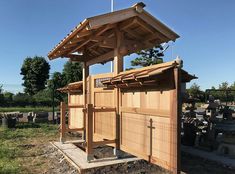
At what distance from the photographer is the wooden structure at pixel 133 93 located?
4.76m

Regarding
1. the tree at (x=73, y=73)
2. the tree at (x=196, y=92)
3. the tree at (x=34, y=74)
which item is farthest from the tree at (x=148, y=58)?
the tree at (x=34, y=74)

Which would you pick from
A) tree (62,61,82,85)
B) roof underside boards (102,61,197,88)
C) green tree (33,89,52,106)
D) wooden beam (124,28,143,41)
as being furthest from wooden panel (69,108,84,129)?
tree (62,61,82,85)

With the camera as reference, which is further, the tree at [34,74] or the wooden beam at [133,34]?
the tree at [34,74]

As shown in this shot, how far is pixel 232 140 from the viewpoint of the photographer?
8.13 meters

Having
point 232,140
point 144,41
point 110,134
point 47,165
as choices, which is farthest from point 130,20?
point 232,140

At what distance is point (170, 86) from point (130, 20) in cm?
242

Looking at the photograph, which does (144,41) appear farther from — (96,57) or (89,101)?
(89,101)

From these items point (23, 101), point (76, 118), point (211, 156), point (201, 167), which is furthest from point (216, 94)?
point (201, 167)

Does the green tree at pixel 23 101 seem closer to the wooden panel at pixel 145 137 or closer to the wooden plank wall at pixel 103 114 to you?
the wooden plank wall at pixel 103 114

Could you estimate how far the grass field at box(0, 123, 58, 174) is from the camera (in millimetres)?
6559

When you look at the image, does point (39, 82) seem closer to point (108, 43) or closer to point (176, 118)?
point (108, 43)

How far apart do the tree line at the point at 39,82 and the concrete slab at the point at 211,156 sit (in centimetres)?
1563

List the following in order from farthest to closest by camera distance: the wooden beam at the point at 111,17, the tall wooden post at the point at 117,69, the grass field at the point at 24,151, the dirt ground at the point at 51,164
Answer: the tall wooden post at the point at 117,69, the grass field at the point at 24,151, the dirt ground at the point at 51,164, the wooden beam at the point at 111,17

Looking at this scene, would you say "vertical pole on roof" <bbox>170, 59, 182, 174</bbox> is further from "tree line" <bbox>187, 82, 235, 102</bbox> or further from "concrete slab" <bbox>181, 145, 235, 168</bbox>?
"tree line" <bbox>187, 82, 235, 102</bbox>
